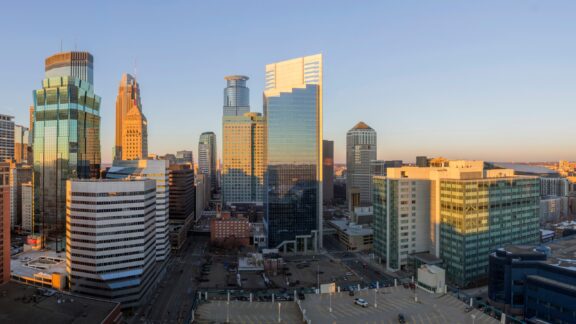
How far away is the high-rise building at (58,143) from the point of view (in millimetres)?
151875

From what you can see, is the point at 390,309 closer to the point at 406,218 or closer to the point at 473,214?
the point at 473,214

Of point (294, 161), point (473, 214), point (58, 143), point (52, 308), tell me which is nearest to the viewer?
point (52, 308)

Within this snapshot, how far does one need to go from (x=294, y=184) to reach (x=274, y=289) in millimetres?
49332

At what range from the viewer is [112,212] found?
280ft

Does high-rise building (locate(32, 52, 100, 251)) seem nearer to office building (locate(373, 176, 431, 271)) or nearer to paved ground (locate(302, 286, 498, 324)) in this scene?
office building (locate(373, 176, 431, 271))

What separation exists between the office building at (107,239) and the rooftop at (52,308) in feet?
31.5

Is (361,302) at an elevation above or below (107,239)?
below

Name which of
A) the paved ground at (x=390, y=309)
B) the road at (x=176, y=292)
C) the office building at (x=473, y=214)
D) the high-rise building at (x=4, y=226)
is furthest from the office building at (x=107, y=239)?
the office building at (x=473, y=214)

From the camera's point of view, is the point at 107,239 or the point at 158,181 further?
the point at 158,181

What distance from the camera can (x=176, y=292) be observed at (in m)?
101

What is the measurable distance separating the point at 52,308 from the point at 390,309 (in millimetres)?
55603

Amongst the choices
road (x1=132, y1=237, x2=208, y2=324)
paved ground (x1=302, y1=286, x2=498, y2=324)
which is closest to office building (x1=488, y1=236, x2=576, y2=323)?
paved ground (x1=302, y1=286, x2=498, y2=324)

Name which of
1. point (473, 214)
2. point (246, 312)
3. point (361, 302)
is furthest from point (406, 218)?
point (246, 312)

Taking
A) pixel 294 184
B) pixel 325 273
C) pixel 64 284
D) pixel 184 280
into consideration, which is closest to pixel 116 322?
pixel 64 284
